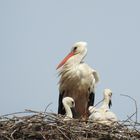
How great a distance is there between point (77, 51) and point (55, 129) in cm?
328

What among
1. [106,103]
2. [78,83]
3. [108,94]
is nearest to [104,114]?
[106,103]

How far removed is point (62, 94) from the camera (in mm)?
12141

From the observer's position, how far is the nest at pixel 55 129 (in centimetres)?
917

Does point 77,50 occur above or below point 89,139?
above

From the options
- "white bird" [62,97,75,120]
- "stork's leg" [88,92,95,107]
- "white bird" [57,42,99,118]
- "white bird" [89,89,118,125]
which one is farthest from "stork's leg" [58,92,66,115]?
"white bird" [89,89,118,125]

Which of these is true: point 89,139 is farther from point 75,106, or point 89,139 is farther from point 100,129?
point 75,106

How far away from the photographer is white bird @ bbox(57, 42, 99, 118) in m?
11.9

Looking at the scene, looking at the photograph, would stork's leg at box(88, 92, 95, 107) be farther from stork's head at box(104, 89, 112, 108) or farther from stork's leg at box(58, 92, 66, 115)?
stork's head at box(104, 89, 112, 108)

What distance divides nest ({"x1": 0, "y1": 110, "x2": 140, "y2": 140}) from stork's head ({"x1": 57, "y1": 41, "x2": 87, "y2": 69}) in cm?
287

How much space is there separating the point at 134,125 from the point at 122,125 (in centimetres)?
13

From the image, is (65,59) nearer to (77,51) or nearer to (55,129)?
(77,51)

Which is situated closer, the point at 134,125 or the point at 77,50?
the point at 134,125

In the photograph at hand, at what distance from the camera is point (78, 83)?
39.2ft

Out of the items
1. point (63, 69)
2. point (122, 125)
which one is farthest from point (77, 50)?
point (122, 125)
